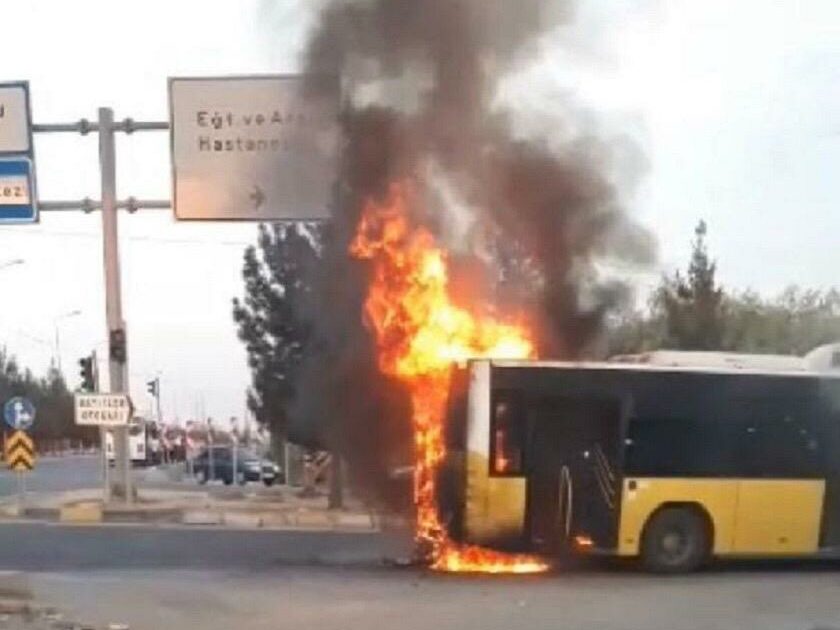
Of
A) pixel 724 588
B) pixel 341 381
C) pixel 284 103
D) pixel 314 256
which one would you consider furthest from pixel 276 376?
pixel 724 588

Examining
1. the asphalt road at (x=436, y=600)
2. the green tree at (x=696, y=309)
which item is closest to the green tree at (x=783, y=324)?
the green tree at (x=696, y=309)

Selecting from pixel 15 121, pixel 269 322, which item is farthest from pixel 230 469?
pixel 15 121

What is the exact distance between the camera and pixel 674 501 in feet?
60.6

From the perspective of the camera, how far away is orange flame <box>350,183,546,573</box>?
Answer: 1861 centimetres

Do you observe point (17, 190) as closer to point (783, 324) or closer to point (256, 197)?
point (256, 197)

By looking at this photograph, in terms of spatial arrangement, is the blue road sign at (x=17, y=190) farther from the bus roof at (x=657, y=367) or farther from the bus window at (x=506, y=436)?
the bus window at (x=506, y=436)

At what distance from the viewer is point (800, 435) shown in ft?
62.4

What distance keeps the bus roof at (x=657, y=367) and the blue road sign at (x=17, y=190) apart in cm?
1278

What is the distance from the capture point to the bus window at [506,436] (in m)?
17.8

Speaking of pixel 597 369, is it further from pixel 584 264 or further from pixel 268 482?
pixel 268 482

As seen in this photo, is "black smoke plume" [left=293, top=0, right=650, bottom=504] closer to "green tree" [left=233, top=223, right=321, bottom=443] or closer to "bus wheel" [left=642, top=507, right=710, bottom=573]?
"bus wheel" [left=642, top=507, right=710, bottom=573]

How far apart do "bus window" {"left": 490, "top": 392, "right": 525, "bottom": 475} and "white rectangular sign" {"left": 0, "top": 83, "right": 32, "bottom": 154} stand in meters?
13.3

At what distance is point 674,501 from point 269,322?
2390 cm

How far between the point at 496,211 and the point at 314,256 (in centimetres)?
315
